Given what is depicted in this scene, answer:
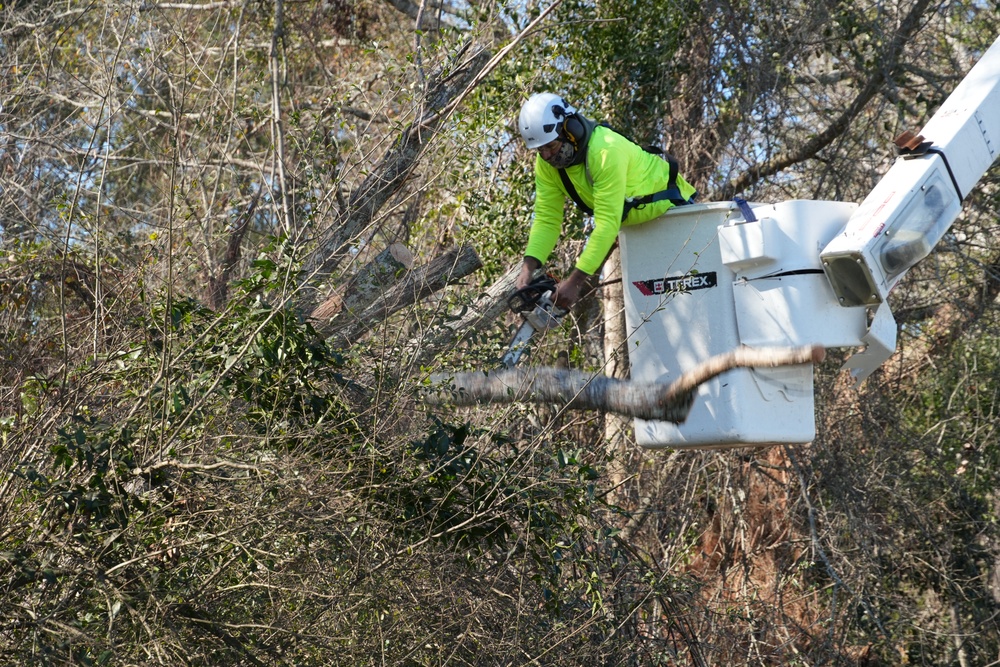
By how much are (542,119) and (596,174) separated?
0.34 metres

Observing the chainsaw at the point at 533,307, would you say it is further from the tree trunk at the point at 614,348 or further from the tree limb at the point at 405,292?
the tree trunk at the point at 614,348

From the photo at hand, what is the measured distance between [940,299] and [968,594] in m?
2.20

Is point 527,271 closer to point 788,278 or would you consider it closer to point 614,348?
point 788,278

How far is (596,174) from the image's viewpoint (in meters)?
4.73

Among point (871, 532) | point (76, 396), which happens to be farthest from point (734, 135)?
point (76, 396)

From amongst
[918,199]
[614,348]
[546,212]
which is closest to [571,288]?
[546,212]

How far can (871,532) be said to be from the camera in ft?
24.3

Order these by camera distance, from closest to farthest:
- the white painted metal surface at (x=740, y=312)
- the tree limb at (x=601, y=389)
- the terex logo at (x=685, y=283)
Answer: the tree limb at (x=601, y=389), the white painted metal surface at (x=740, y=312), the terex logo at (x=685, y=283)

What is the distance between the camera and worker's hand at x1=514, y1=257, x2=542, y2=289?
16.1 ft

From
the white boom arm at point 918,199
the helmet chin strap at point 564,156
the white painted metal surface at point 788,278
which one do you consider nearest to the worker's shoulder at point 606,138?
the helmet chin strap at point 564,156

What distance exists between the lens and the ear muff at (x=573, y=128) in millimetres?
4801

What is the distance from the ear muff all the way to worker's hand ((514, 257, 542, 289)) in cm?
62

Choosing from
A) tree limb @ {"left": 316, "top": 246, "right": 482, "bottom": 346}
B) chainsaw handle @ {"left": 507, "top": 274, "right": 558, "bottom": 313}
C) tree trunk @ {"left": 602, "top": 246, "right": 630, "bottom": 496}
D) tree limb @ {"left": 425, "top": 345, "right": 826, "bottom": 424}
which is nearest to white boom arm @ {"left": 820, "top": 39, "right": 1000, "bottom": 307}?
tree limb @ {"left": 425, "top": 345, "right": 826, "bottom": 424}

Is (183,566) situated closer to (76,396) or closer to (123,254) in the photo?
(76,396)
